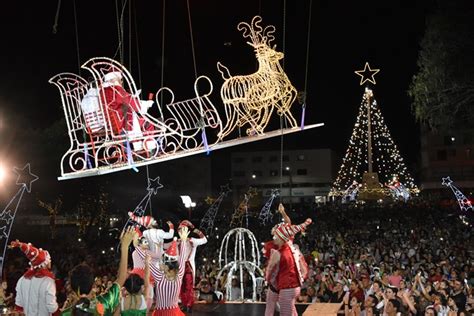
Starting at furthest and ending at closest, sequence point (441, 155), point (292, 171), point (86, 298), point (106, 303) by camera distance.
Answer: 1. point (292, 171)
2. point (441, 155)
3. point (106, 303)
4. point (86, 298)

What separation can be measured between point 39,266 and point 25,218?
1849 centimetres

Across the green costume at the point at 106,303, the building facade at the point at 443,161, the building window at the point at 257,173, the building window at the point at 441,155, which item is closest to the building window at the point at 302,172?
the building window at the point at 257,173

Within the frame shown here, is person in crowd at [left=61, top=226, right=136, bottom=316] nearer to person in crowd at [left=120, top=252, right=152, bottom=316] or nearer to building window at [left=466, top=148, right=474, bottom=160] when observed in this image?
person in crowd at [left=120, top=252, right=152, bottom=316]

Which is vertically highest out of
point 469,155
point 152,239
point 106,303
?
point 469,155

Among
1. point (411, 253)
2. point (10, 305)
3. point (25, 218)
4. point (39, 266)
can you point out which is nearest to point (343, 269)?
point (411, 253)

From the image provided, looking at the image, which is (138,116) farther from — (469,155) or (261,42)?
(469,155)

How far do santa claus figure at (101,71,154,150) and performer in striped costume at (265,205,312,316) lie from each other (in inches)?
88.8

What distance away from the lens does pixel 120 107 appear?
754cm

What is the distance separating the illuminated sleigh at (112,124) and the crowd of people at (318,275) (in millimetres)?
1155

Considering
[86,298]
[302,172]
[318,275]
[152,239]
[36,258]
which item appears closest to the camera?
[86,298]

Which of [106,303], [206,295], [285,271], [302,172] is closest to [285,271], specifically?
[285,271]

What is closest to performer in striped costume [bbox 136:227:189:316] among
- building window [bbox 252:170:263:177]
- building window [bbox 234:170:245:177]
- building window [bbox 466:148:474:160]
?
building window [bbox 466:148:474:160]

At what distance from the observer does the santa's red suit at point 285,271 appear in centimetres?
706

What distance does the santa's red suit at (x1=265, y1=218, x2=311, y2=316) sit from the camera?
7.06 meters
